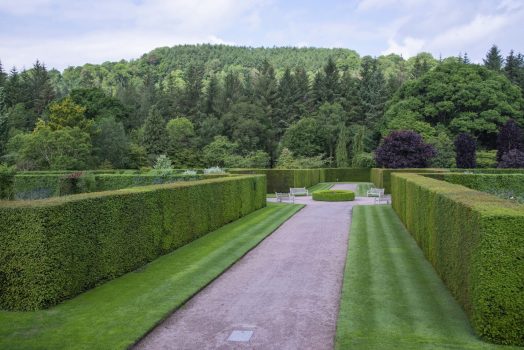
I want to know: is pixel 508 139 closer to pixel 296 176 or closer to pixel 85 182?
pixel 296 176

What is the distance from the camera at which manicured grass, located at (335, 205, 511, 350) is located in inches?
257

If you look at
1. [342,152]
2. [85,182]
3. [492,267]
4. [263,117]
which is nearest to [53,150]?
[85,182]

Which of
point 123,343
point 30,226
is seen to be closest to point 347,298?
point 123,343

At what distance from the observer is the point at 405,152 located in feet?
147

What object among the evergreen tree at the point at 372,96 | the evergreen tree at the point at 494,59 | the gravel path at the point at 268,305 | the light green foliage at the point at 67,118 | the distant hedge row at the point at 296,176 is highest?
the evergreen tree at the point at 494,59

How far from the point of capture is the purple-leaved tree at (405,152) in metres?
44.4

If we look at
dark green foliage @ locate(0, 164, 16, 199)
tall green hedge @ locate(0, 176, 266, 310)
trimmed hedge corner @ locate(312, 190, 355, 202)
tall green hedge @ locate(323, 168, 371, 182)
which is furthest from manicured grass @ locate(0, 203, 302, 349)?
tall green hedge @ locate(323, 168, 371, 182)

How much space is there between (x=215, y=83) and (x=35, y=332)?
262 ft

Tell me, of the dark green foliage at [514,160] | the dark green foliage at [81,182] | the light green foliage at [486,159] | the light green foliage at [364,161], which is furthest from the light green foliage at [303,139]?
the dark green foliage at [81,182]

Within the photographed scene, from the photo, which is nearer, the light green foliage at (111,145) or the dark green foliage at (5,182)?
the dark green foliage at (5,182)

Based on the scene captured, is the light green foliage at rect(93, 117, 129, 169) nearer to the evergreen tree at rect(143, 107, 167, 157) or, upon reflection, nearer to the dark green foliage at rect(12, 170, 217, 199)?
the evergreen tree at rect(143, 107, 167, 157)

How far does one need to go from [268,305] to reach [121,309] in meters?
2.46

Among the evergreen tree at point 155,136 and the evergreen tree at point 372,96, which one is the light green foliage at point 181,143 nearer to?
the evergreen tree at point 155,136

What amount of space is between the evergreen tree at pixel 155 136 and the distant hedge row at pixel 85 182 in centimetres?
3193
